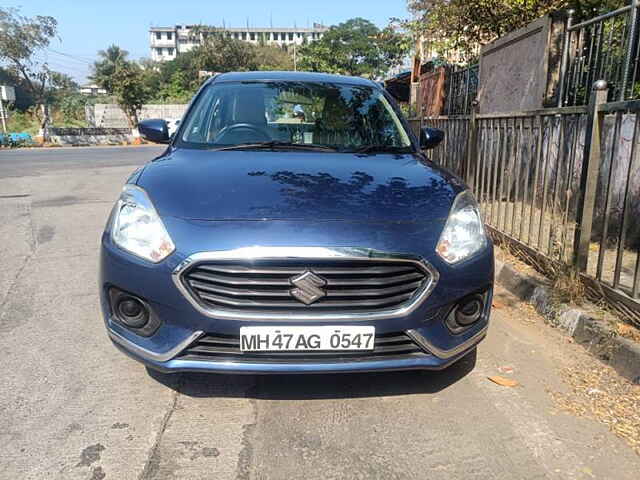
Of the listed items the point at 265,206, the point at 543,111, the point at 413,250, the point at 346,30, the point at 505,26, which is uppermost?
the point at 346,30

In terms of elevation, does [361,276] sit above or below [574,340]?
above

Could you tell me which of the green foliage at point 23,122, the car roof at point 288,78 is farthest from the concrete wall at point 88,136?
the car roof at point 288,78

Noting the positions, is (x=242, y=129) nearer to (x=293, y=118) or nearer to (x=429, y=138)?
(x=293, y=118)

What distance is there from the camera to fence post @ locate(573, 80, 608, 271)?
3.63 meters

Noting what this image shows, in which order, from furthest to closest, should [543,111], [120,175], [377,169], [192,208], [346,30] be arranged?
[346,30] → [120,175] → [543,111] → [377,169] → [192,208]

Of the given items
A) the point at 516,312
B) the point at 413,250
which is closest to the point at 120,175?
the point at 516,312

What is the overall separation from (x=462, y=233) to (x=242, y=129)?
1.66 meters

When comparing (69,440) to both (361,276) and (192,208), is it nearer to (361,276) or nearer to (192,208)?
(192,208)

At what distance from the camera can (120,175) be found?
1305cm

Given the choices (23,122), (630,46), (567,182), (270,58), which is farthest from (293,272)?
(270,58)

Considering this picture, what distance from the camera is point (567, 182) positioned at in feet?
13.6

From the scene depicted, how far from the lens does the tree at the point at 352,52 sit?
3416 cm

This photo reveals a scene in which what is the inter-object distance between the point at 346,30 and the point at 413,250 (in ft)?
278

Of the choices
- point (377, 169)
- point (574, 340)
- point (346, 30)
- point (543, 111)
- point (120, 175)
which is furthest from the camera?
point (346, 30)
